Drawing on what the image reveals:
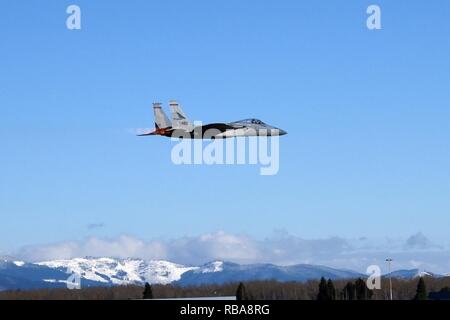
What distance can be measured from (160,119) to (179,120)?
3224 mm

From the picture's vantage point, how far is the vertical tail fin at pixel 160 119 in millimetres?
155875

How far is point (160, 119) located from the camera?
157 metres

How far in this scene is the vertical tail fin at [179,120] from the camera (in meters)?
157

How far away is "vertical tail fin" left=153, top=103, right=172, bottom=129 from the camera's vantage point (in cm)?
15588

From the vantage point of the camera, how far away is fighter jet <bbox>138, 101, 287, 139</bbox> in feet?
507

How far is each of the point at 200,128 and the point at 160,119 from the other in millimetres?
7455

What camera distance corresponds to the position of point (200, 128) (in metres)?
155

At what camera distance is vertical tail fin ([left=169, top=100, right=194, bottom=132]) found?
15675 cm

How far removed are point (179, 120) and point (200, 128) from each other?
5.24 meters
